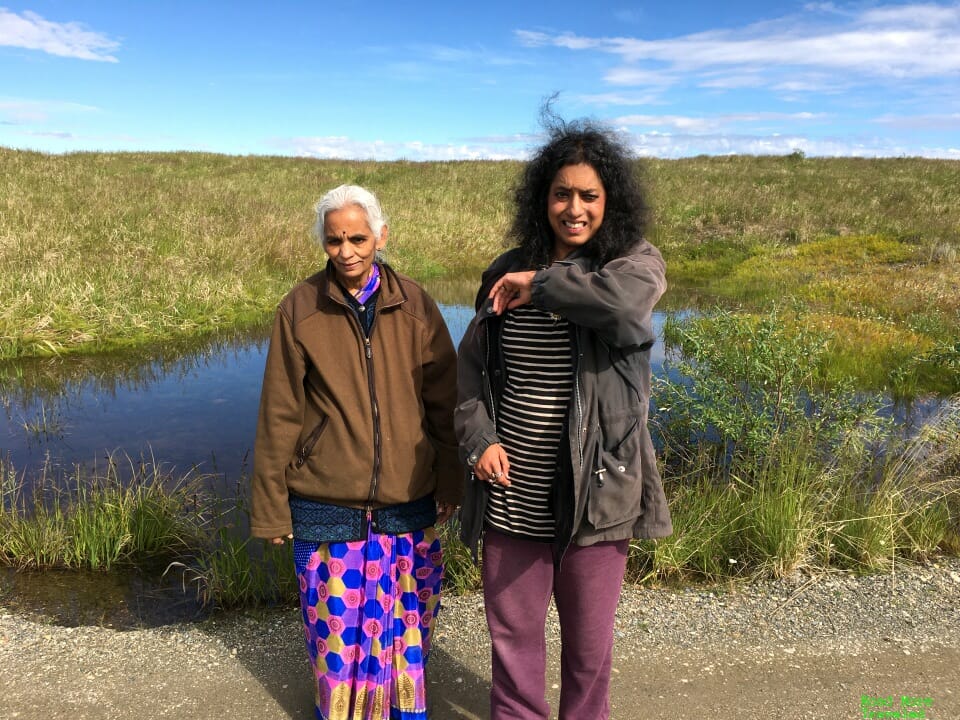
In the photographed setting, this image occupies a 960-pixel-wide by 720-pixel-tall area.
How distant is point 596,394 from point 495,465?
0.40 meters

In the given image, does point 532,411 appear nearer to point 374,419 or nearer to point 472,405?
point 472,405

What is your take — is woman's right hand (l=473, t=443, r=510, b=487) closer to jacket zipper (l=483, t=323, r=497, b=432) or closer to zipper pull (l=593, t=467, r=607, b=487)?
jacket zipper (l=483, t=323, r=497, b=432)

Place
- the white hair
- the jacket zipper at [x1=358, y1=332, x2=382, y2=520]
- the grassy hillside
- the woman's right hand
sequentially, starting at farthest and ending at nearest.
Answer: the grassy hillside
the jacket zipper at [x1=358, y1=332, x2=382, y2=520]
the white hair
the woman's right hand

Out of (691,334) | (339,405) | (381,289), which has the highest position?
(381,289)

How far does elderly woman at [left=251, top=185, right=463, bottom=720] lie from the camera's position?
2.49 metres

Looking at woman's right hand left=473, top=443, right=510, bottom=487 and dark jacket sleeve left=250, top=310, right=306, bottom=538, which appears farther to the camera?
dark jacket sleeve left=250, top=310, right=306, bottom=538

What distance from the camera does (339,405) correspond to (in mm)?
2494

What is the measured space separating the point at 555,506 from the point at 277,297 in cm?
1144

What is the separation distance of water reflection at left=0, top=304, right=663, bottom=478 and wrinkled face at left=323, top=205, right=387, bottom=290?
416cm

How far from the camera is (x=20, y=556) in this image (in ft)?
15.0

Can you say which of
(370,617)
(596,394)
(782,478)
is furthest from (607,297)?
(782,478)

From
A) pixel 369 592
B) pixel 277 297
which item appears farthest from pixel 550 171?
pixel 277 297

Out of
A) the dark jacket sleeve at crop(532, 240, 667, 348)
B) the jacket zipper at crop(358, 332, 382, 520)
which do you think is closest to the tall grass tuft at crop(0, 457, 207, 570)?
the jacket zipper at crop(358, 332, 382, 520)

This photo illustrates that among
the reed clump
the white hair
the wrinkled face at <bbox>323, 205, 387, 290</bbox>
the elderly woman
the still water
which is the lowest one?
the still water
